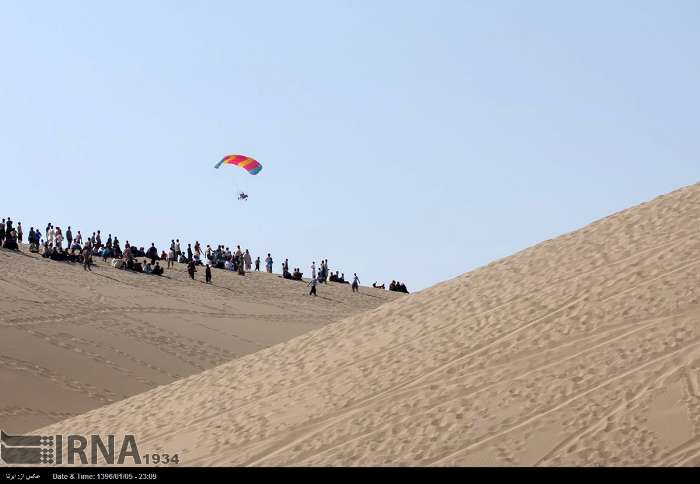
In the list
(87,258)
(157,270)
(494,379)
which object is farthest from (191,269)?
(494,379)

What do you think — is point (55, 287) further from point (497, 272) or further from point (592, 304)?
point (592, 304)

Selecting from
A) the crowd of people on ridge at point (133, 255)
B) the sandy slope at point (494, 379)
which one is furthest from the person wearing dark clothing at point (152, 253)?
the sandy slope at point (494, 379)

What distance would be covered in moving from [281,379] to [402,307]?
3.55 metres

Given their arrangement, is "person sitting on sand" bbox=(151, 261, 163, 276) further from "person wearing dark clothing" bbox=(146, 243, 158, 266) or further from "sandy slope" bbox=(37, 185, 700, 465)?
"sandy slope" bbox=(37, 185, 700, 465)

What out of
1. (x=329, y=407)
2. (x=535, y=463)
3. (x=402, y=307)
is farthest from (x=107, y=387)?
(x=535, y=463)

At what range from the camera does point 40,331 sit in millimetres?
29875

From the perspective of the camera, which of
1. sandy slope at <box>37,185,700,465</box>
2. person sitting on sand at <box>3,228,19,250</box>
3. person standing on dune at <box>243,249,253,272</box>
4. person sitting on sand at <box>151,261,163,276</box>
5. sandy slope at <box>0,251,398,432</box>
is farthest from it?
person standing on dune at <box>243,249,253,272</box>

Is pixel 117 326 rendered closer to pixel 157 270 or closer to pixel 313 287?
pixel 157 270

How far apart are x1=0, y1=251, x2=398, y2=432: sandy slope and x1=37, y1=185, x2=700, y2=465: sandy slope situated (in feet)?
15.5

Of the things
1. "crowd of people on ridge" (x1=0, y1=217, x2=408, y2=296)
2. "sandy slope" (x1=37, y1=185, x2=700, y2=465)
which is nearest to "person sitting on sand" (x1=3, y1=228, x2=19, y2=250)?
"crowd of people on ridge" (x1=0, y1=217, x2=408, y2=296)

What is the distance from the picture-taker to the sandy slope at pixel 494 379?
1460 cm

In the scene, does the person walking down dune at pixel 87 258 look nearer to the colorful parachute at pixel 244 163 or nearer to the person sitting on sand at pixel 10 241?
the person sitting on sand at pixel 10 241

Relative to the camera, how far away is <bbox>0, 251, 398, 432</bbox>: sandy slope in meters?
25.0
